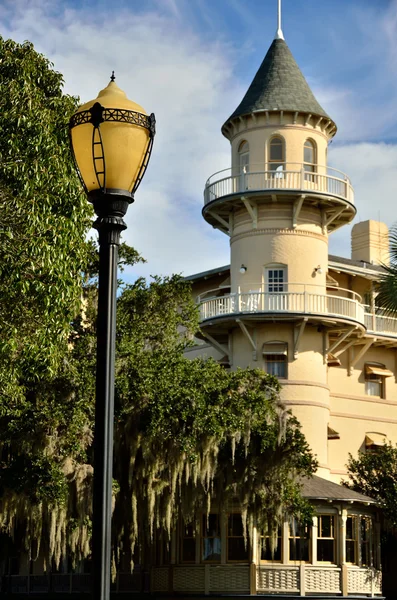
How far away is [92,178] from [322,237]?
3895 centimetres

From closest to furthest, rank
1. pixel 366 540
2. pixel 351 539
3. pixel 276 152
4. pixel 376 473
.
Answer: pixel 351 539 < pixel 366 540 < pixel 376 473 < pixel 276 152

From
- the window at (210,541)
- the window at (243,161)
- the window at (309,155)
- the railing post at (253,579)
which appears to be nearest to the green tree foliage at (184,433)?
the railing post at (253,579)

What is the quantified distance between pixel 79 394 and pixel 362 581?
1540 centimetres

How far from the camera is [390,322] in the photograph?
166 feet

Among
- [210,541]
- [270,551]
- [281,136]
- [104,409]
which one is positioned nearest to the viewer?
[104,409]

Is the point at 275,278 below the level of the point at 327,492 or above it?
above

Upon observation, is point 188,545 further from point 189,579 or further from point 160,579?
point 160,579

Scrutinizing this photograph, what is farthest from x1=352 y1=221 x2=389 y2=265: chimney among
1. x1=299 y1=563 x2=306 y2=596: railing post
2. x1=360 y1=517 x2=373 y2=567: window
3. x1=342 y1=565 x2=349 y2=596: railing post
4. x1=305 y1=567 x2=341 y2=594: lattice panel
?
x1=299 y1=563 x2=306 y2=596: railing post

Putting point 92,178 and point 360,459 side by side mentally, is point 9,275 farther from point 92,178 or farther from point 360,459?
point 360,459

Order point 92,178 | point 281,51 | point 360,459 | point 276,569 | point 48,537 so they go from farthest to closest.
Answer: point 281,51 < point 360,459 < point 276,569 < point 48,537 < point 92,178

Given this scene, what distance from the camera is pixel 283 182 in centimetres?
4497

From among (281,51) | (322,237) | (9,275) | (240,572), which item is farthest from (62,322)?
(281,51)

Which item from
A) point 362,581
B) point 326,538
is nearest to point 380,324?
point 326,538

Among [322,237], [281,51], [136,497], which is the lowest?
[136,497]
